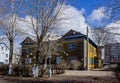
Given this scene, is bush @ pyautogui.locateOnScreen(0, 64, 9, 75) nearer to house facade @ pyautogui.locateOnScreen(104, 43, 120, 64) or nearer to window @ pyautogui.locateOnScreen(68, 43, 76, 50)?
house facade @ pyautogui.locateOnScreen(104, 43, 120, 64)

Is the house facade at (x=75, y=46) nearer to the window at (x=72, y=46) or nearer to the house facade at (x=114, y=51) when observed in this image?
the window at (x=72, y=46)

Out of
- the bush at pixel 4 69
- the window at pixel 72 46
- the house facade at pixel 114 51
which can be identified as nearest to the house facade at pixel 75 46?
the window at pixel 72 46

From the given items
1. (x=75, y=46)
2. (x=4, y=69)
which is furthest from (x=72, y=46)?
(x=4, y=69)

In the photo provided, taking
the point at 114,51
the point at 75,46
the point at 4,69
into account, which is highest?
the point at 75,46

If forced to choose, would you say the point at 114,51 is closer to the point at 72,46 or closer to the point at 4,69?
the point at 4,69

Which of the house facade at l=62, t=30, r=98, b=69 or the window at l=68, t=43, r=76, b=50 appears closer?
the house facade at l=62, t=30, r=98, b=69

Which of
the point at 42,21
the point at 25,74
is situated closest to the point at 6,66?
the point at 25,74

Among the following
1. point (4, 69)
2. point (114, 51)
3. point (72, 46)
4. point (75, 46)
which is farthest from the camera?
point (72, 46)

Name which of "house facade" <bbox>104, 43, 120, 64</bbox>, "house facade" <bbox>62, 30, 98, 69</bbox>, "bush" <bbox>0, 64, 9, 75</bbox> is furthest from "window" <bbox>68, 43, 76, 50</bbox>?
"bush" <bbox>0, 64, 9, 75</bbox>

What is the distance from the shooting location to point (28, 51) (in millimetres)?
57281

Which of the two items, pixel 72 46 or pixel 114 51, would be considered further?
pixel 72 46

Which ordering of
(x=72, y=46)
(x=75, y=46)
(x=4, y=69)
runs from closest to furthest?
(x=4, y=69), (x=75, y=46), (x=72, y=46)

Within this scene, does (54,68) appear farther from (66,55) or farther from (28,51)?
(28,51)

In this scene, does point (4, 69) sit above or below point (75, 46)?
below
